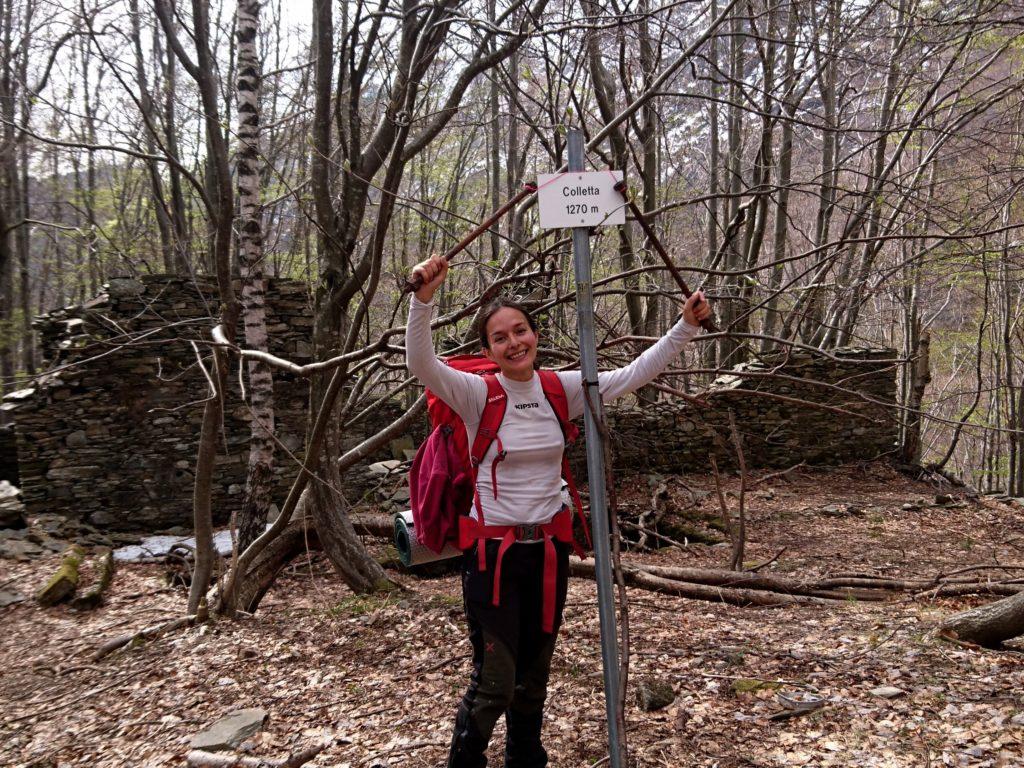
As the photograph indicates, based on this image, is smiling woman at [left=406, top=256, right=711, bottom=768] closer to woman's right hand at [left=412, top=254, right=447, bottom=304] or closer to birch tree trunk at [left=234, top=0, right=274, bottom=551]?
woman's right hand at [left=412, top=254, right=447, bottom=304]

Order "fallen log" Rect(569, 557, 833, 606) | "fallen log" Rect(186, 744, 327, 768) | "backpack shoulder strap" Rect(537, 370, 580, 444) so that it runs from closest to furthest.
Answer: "backpack shoulder strap" Rect(537, 370, 580, 444) → "fallen log" Rect(186, 744, 327, 768) → "fallen log" Rect(569, 557, 833, 606)

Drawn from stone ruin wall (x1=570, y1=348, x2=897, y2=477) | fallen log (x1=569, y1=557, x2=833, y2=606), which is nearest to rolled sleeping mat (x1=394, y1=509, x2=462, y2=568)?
fallen log (x1=569, y1=557, x2=833, y2=606)

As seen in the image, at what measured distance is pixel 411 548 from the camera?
243 cm

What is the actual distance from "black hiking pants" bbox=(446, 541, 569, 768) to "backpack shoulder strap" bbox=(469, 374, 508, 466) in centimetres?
28

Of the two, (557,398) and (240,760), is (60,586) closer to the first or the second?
(240,760)

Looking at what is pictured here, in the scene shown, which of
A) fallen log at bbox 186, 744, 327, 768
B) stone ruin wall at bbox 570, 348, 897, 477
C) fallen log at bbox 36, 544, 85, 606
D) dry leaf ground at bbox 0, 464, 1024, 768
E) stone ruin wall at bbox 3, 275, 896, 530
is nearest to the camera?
dry leaf ground at bbox 0, 464, 1024, 768

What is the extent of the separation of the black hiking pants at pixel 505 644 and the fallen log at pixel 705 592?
267cm

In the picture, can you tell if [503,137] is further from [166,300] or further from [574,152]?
[574,152]

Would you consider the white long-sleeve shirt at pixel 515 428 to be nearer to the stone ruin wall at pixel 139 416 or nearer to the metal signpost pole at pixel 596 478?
the metal signpost pole at pixel 596 478

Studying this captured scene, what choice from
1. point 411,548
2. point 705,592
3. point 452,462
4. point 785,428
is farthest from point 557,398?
point 785,428

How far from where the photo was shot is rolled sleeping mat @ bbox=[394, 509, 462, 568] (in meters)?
2.30

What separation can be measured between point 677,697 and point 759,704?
14.0 inches

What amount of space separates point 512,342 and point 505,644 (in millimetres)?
916

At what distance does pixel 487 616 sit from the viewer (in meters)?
2.05
